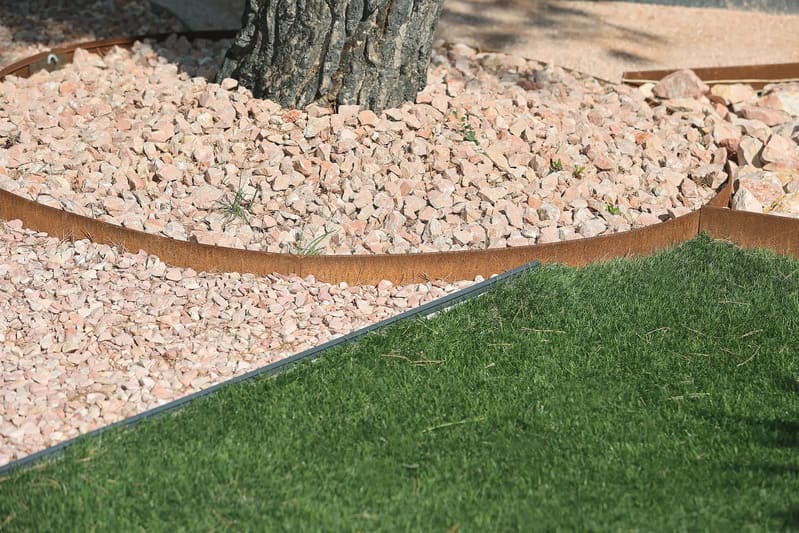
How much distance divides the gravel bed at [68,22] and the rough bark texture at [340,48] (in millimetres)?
2550

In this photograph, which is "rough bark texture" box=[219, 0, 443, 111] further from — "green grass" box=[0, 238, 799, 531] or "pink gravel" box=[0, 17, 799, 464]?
"green grass" box=[0, 238, 799, 531]

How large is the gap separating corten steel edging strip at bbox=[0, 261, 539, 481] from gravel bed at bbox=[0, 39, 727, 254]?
39cm

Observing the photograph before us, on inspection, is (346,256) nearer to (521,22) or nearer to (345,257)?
(345,257)

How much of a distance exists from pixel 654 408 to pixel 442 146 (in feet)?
→ 6.15

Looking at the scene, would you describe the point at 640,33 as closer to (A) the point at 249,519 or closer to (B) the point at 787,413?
(B) the point at 787,413

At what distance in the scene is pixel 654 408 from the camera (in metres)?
3.52

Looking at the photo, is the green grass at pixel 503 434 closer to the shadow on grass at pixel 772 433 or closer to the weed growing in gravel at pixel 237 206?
the shadow on grass at pixel 772 433

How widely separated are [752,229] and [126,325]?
272 cm

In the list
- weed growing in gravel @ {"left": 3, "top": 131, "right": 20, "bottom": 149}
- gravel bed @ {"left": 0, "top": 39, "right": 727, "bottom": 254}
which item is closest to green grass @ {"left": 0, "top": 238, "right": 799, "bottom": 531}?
gravel bed @ {"left": 0, "top": 39, "right": 727, "bottom": 254}

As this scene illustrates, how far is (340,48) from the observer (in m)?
5.07

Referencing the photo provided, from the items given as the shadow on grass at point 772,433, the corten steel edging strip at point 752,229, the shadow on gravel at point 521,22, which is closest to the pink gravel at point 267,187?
the corten steel edging strip at point 752,229

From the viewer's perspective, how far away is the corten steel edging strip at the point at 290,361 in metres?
3.18

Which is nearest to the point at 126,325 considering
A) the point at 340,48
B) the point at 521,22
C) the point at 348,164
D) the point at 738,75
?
the point at 348,164

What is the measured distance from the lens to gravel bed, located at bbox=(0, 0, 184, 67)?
7129mm
